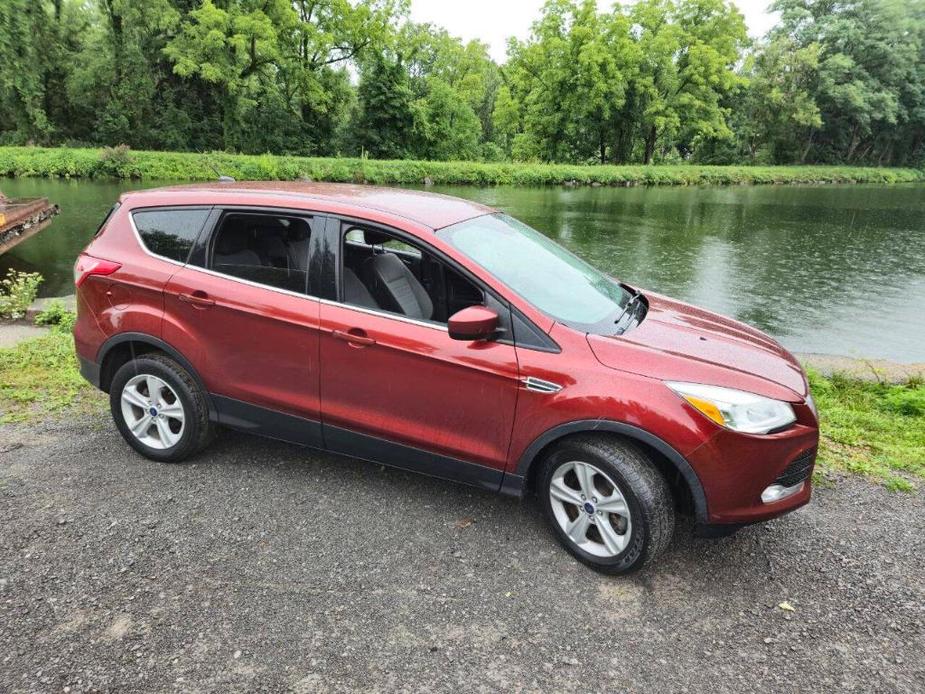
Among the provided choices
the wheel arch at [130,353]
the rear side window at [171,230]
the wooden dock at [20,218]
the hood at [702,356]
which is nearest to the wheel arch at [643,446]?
the hood at [702,356]

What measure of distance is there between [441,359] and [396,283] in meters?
0.68

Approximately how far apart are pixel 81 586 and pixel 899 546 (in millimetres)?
4119

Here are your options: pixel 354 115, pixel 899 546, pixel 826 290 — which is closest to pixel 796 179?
pixel 354 115

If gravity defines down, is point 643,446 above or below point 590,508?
above

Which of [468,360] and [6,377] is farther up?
[468,360]

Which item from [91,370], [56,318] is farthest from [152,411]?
[56,318]

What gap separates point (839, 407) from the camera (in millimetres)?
5590

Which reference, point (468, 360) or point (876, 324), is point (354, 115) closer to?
point (876, 324)

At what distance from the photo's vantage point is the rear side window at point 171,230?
3.89 metres

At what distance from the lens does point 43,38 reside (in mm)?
44594

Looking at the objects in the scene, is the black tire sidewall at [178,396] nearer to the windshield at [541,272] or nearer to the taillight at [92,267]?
the taillight at [92,267]

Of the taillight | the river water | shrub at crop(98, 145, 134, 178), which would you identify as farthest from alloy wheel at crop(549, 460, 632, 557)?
shrub at crop(98, 145, 134, 178)

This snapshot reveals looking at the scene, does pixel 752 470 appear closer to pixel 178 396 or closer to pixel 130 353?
pixel 178 396

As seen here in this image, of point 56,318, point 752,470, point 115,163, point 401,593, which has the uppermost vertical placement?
point 115,163
